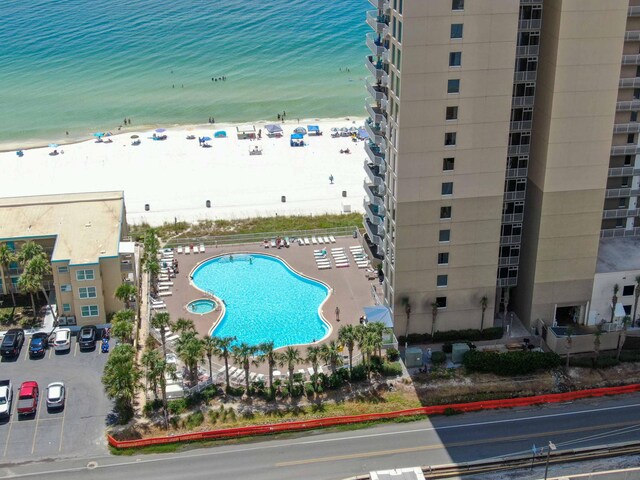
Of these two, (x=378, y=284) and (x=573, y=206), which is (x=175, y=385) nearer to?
(x=378, y=284)

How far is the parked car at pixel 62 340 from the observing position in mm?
68688

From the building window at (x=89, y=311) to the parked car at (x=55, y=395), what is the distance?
419 inches

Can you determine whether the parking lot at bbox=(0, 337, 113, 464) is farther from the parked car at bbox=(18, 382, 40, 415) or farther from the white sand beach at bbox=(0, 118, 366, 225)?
the white sand beach at bbox=(0, 118, 366, 225)

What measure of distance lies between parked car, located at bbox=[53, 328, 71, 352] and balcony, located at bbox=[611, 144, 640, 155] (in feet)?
166

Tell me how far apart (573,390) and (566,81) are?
962 inches

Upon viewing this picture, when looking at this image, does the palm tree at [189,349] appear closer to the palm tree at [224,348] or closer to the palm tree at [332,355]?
the palm tree at [224,348]

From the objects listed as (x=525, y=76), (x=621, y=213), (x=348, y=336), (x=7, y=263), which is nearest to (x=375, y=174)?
(x=525, y=76)

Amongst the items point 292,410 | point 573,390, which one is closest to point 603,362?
point 573,390

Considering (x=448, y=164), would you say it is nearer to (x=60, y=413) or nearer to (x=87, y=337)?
(x=87, y=337)

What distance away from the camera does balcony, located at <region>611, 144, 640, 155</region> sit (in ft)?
223

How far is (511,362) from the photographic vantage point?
63875 millimetres

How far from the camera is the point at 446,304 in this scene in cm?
6825

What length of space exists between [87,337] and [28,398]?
9.69 meters

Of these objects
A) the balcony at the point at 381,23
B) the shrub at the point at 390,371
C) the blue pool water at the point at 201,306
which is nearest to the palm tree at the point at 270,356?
the shrub at the point at 390,371
